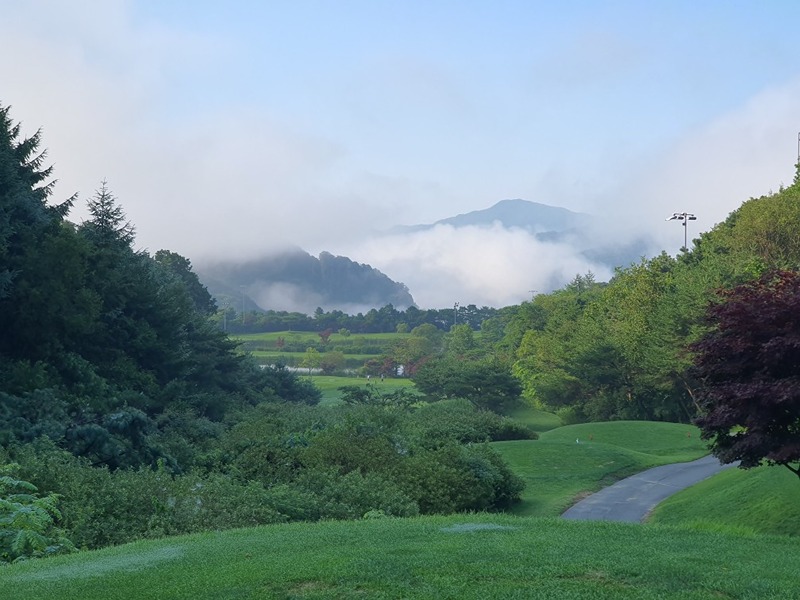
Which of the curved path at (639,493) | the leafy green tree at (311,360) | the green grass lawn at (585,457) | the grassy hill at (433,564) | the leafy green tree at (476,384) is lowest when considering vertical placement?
A: the curved path at (639,493)

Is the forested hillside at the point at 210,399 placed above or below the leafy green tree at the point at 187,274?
below

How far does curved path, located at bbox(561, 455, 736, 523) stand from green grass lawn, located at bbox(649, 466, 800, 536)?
2.42ft

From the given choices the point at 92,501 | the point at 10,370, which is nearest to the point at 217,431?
the point at 10,370

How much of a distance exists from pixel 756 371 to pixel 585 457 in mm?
19980

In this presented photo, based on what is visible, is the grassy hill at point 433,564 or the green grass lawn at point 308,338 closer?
the grassy hill at point 433,564

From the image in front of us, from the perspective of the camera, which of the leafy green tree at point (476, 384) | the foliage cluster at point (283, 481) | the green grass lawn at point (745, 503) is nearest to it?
the foliage cluster at point (283, 481)

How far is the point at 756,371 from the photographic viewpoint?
52.9ft

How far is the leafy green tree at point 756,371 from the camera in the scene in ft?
51.0

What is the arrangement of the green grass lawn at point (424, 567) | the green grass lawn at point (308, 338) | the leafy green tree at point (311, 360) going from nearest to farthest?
the green grass lawn at point (424, 567)
the leafy green tree at point (311, 360)
the green grass lawn at point (308, 338)

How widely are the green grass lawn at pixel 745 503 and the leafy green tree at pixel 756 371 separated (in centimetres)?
296

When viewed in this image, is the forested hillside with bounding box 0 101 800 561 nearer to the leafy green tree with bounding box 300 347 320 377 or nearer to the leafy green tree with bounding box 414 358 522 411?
the leafy green tree with bounding box 414 358 522 411

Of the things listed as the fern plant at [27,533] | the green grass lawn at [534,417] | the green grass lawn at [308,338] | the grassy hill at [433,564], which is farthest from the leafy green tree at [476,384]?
the green grass lawn at [308,338]

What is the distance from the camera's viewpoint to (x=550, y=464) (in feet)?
112

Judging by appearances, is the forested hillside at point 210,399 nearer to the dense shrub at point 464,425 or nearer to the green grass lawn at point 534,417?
the dense shrub at point 464,425
